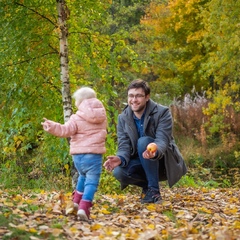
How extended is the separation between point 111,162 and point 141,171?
22.2 inches

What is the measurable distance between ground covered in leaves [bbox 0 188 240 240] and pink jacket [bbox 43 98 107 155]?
530 mm

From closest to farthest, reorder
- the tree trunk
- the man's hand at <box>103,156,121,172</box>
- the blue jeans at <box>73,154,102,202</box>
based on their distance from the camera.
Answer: the blue jeans at <box>73,154,102,202</box>, the man's hand at <box>103,156,121,172</box>, the tree trunk

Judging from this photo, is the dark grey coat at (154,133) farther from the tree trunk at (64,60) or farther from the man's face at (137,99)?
the tree trunk at (64,60)

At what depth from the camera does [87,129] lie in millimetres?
5031

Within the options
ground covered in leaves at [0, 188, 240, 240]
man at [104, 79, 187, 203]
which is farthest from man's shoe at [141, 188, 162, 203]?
ground covered in leaves at [0, 188, 240, 240]

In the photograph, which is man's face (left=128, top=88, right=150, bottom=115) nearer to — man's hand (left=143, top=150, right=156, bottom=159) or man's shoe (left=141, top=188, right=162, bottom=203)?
man's hand (left=143, top=150, right=156, bottom=159)

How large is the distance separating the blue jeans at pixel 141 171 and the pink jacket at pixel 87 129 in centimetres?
98

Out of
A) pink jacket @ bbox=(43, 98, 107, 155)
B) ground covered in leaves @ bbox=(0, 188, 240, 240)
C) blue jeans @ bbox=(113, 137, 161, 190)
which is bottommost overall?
ground covered in leaves @ bbox=(0, 188, 240, 240)

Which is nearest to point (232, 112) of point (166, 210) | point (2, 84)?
point (2, 84)

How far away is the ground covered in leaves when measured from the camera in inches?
165

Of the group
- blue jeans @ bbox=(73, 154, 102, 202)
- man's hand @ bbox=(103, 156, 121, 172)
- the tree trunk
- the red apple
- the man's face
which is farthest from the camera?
the tree trunk

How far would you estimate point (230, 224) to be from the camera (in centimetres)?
512

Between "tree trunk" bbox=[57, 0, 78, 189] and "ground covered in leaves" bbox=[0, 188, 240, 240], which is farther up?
"tree trunk" bbox=[57, 0, 78, 189]

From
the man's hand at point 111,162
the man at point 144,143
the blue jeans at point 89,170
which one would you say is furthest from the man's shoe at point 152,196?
the blue jeans at point 89,170
